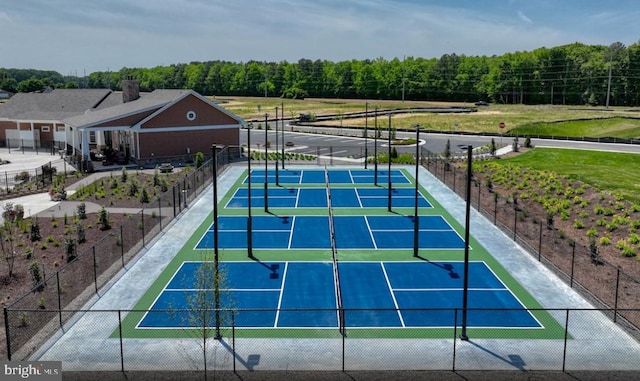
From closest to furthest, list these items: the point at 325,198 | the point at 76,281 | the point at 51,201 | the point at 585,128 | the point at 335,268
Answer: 1. the point at 76,281
2. the point at 335,268
3. the point at 51,201
4. the point at 325,198
5. the point at 585,128

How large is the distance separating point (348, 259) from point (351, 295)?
489 cm

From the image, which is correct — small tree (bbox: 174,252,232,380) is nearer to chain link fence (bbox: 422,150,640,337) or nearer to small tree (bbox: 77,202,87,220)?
chain link fence (bbox: 422,150,640,337)

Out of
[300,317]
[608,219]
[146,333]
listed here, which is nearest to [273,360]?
[300,317]

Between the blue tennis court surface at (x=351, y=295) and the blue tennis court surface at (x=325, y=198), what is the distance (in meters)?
13.0

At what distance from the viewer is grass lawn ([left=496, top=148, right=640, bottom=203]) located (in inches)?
1748

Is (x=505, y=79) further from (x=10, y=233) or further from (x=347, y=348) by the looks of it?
(x=347, y=348)

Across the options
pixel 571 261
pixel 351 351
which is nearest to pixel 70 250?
pixel 351 351

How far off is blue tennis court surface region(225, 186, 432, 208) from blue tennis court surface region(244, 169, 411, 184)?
3244 mm

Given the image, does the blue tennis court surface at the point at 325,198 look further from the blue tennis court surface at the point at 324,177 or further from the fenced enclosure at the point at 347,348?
the fenced enclosure at the point at 347,348

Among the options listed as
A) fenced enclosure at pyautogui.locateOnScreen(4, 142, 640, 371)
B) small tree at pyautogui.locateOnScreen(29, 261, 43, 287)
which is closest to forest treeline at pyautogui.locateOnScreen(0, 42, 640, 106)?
small tree at pyautogui.locateOnScreen(29, 261, 43, 287)

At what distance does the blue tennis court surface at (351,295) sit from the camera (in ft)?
69.7

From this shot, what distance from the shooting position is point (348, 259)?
28875 mm

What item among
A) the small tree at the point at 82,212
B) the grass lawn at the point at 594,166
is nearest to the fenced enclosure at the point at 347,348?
the small tree at the point at 82,212

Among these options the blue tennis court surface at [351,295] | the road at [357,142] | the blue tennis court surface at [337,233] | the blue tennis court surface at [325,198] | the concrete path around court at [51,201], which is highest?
the road at [357,142]
